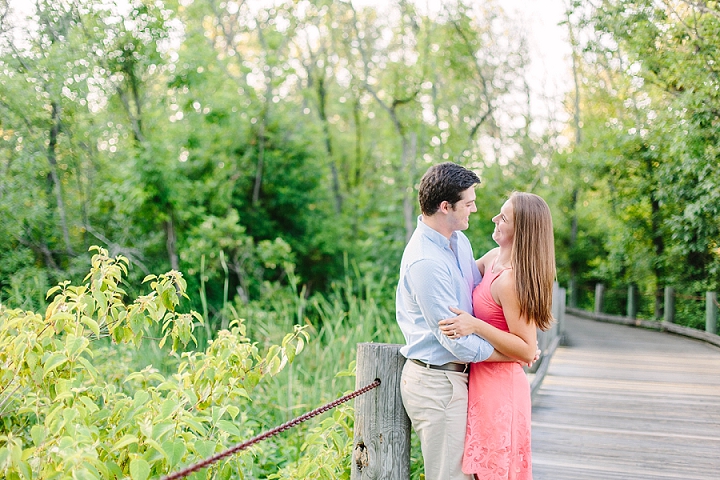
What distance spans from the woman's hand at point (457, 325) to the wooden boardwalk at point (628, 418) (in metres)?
2.03

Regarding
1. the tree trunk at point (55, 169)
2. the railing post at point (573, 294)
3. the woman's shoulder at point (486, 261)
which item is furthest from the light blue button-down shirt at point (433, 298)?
the railing post at point (573, 294)

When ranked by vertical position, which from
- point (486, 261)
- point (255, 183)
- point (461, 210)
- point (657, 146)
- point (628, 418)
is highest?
point (657, 146)

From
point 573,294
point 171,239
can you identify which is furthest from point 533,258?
point 573,294

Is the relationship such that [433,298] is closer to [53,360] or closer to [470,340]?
[470,340]

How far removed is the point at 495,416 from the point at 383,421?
1.40ft

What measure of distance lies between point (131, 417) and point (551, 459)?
9.32ft

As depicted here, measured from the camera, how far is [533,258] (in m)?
A: 2.53

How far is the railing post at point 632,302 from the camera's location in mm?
16447

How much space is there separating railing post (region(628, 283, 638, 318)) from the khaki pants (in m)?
15.2

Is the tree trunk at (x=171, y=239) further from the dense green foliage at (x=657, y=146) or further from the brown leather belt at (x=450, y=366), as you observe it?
the brown leather belt at (x=450, y=366)

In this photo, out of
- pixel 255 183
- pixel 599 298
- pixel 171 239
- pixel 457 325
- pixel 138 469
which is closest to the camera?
pixel 138 469

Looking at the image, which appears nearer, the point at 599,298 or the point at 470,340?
the point at 470,340

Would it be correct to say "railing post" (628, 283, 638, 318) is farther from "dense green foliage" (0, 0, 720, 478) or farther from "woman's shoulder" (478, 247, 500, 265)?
"woman's shoulder" (478, 247, 500, 265)

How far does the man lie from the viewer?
2467 millimetres
